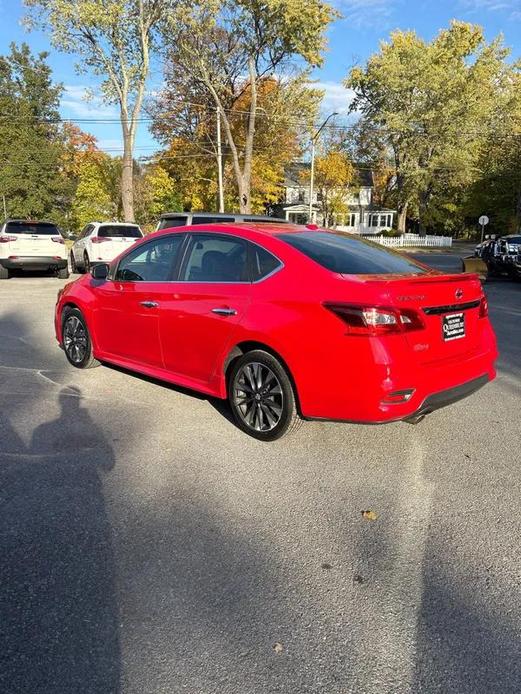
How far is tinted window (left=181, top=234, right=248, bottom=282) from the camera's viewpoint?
457 centimetres

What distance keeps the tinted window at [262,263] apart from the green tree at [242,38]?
1152 inches

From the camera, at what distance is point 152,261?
540 cm

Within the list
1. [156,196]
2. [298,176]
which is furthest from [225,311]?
[298,176]

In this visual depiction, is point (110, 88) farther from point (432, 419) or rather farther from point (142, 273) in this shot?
point (432, 419)

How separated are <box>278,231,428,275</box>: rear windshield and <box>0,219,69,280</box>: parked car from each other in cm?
1303

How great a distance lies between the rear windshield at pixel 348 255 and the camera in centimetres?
417

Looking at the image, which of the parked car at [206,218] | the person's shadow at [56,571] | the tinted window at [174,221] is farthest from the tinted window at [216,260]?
the tinted window at [174,221]

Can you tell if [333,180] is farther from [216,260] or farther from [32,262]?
[216,260]

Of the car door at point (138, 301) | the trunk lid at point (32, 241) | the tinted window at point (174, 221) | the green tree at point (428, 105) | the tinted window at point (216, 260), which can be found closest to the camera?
the tinted window at point (216, 260)

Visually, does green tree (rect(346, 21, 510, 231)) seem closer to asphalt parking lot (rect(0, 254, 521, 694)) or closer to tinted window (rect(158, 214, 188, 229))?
tinted window (rect(158, 214, 188, 229))

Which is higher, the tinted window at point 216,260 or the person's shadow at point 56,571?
the tinted window at point 216,260

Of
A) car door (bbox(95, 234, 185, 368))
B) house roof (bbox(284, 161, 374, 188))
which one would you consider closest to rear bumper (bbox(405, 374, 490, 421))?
car door (bbox(95, 234, 185, 368))

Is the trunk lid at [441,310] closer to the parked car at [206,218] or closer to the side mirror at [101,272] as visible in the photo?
the side mirror at [101,272]

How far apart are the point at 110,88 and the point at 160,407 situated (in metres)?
28.4
